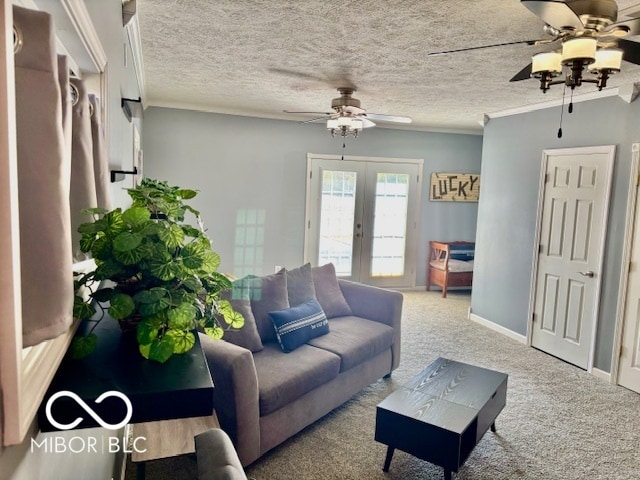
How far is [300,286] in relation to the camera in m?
3.60

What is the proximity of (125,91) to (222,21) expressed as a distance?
69 centimetres

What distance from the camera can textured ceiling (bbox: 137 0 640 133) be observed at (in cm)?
243

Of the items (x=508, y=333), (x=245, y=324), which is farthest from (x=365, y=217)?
(x=245, y=324)

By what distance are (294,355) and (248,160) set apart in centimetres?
367

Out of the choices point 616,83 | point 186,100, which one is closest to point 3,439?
point 616,83

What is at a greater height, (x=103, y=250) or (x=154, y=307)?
(x=103, y=250)

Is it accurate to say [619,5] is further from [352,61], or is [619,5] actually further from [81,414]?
[81,414]

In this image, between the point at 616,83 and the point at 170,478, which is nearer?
the point at 170,478

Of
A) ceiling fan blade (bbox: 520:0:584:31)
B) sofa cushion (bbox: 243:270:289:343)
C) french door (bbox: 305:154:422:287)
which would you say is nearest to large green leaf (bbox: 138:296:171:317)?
ceiling fan blade (bbox: 520:0:584:31)

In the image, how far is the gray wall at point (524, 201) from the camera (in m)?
3.93

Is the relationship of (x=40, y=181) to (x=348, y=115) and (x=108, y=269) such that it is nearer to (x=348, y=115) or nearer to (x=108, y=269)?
(x=108, y=269)

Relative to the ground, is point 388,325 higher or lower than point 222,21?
lower

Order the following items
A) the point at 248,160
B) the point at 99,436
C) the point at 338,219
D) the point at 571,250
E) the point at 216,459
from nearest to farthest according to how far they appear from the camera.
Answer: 1. the point at 216,459
2. the point at 99,436
3. the point at 571,250
4. the point at 248,160
5. the point at 338,219

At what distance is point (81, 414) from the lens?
84cm
